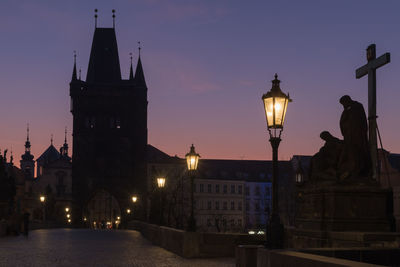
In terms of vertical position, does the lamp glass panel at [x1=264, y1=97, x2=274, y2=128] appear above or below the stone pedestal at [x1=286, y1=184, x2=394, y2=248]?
above

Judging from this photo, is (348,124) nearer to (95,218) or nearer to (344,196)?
(344,196)

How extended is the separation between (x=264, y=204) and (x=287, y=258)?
10658cm

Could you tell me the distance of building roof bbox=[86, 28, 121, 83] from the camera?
91812 millimetres

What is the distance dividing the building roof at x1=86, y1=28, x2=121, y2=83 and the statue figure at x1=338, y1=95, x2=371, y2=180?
80.9 m

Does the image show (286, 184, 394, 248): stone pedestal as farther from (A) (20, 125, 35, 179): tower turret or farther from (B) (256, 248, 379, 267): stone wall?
(A) (20, 125, 35, 179): tower turret

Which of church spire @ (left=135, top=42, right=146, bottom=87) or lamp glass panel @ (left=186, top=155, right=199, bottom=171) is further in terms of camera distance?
church spire @ (left=135, top=42, right=146, bottom=87)

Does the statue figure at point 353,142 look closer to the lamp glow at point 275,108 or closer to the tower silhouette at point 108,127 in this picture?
the lamp glow at point 275,108

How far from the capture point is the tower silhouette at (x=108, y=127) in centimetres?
8862

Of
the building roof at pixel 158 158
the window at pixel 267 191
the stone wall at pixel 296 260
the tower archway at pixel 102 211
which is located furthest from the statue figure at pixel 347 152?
the tower archway at pixel 102 211

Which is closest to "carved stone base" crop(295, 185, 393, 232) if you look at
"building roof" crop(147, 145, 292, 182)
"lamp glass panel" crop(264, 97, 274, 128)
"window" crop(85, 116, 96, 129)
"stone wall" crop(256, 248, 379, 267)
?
"lamp glass panel" crop(264, 97, 274, 128)

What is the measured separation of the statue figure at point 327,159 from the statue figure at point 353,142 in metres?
0.13

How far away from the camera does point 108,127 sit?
91.0 m

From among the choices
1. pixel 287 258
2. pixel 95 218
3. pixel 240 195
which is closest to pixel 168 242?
pixel 287 258

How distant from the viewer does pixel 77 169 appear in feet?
290
